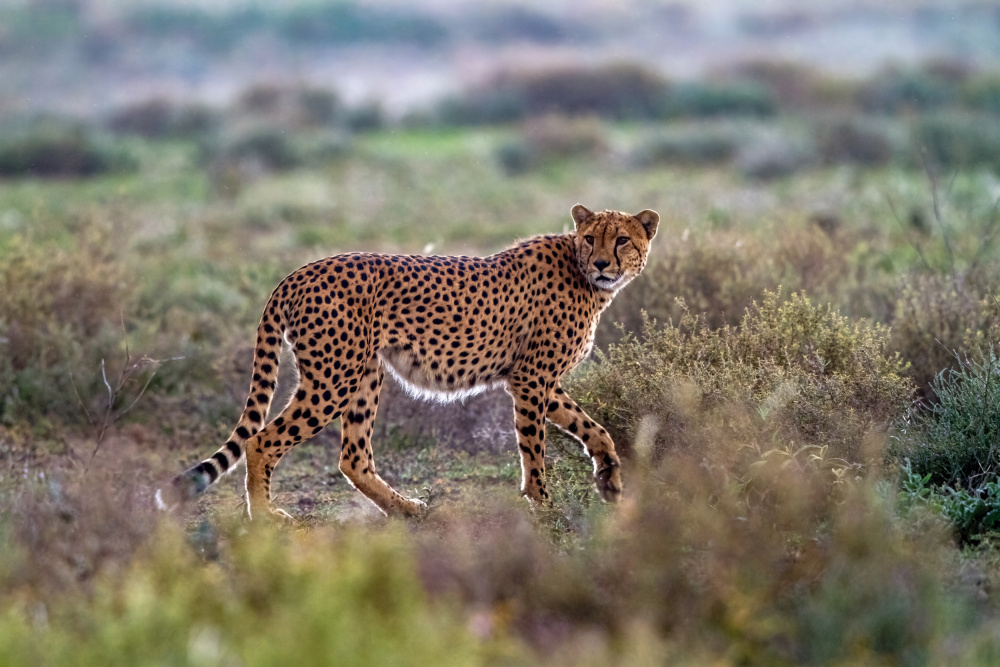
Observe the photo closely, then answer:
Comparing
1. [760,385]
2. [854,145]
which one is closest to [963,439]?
[760,385]

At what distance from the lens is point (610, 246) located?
5.30 meters

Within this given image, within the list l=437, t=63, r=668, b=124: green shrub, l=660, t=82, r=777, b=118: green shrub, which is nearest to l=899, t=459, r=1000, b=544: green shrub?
l=437, t=63, r=668, b=124: green shrub

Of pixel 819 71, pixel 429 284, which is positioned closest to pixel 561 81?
pixel 819 71

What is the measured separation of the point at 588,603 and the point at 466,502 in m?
1.56

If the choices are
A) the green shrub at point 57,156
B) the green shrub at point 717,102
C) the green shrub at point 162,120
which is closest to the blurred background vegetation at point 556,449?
the green shrub at point 57,156

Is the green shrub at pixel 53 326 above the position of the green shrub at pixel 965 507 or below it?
below

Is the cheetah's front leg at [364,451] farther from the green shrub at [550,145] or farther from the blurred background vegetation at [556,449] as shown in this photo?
the green shrub at [550,145]

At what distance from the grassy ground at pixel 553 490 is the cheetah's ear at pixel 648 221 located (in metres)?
0.51

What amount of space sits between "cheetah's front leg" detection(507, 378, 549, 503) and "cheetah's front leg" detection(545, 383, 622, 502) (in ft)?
0.44

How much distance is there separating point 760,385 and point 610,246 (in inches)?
34.7

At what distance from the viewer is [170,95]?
26859 millimetres

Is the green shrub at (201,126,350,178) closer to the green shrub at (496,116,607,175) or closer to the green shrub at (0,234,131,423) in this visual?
the green shrub at (496,116,607,175)

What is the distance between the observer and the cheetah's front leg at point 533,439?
17.1 feet

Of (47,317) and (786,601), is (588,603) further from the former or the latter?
(47,317)
